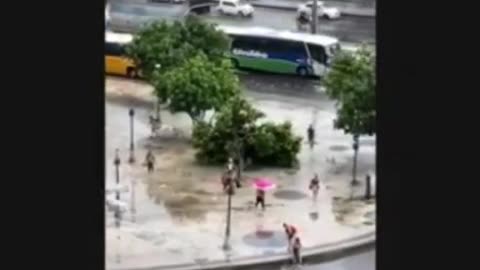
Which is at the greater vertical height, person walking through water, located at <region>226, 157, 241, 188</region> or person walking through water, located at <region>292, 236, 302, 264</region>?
person walking through water, located at <region>226, 157, 241, 188</region>

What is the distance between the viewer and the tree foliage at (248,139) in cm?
1805

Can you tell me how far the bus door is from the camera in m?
24.3

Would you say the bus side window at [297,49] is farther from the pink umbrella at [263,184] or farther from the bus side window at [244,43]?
the pink umbrella at [263,184]

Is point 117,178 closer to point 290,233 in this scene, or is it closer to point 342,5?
point 290,233

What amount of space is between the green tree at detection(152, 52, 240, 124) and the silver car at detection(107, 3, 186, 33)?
721 centimetres

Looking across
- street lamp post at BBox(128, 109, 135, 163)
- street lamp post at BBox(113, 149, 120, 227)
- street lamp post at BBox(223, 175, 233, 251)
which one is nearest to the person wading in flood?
street lamp post at BBox(223, 175, 233, 251)

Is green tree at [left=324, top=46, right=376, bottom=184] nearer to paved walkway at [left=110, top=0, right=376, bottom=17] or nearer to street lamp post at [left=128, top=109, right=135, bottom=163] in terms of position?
street lamp post at [left=128, top=109, right=135, bottom=163]

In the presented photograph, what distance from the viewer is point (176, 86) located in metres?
19.2

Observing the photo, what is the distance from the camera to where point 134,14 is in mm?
27172

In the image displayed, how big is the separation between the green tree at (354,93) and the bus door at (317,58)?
16.1 ft

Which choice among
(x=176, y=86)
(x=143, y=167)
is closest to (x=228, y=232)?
(x=143, y=167)
